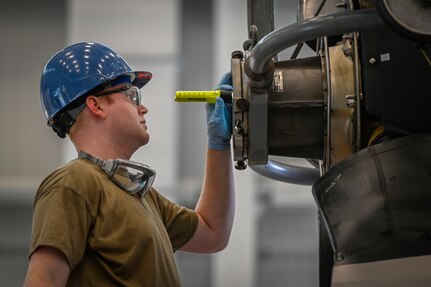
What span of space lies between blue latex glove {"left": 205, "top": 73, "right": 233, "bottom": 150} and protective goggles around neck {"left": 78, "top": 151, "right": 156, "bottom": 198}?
0.75 ft

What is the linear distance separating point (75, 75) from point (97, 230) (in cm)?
47

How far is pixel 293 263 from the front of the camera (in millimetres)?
5707

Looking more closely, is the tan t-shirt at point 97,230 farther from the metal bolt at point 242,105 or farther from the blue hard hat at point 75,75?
the metal bolt at point 242,105

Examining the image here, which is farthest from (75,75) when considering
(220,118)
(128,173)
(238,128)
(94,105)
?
(238,128)

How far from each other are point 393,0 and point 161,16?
15.2 feet

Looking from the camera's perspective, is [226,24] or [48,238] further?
[226,24]

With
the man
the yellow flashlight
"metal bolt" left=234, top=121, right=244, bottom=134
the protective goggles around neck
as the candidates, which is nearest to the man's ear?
the man

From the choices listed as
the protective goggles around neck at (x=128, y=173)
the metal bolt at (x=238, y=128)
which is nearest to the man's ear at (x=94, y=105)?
the protective goggles around neck at (x=128, y=173)

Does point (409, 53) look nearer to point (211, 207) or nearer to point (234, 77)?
point (234, 77)

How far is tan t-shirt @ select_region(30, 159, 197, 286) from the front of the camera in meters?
1.68

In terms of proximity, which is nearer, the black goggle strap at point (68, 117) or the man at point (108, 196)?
the man at point (108, 196)

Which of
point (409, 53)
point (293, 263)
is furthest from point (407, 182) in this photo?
point (293, 263)

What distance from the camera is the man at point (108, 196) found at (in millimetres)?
1690

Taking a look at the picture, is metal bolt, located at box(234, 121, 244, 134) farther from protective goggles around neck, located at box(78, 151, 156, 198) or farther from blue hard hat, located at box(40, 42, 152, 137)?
blue hard hat, located at box(40, 42, 152, 137)
